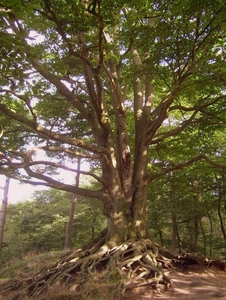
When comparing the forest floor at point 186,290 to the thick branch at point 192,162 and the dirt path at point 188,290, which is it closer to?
the dirt path at point 188,290

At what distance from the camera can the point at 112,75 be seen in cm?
832

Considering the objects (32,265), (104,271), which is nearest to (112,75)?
(104,271)

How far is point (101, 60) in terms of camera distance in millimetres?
5969

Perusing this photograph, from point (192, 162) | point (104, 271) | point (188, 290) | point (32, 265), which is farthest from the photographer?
point (32, 265)

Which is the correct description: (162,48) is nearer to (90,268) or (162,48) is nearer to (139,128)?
(139,128)

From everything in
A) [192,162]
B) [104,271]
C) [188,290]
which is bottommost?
[188,290]

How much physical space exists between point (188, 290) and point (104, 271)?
1.75 metres

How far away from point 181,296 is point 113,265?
1.57m

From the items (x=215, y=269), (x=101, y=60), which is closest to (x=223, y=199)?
(x=215, y=269)

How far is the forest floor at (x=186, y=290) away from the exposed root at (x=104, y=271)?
148 millimetres

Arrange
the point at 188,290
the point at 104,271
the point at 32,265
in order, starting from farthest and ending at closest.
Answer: the point at 32,265 < the point at 104,271 < the point at 188,290

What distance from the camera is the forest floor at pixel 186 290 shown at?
508 cm

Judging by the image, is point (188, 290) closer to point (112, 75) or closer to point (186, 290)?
point (186, 290)

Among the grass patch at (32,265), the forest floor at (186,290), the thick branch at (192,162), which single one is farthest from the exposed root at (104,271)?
the thick branch at (192,162)
